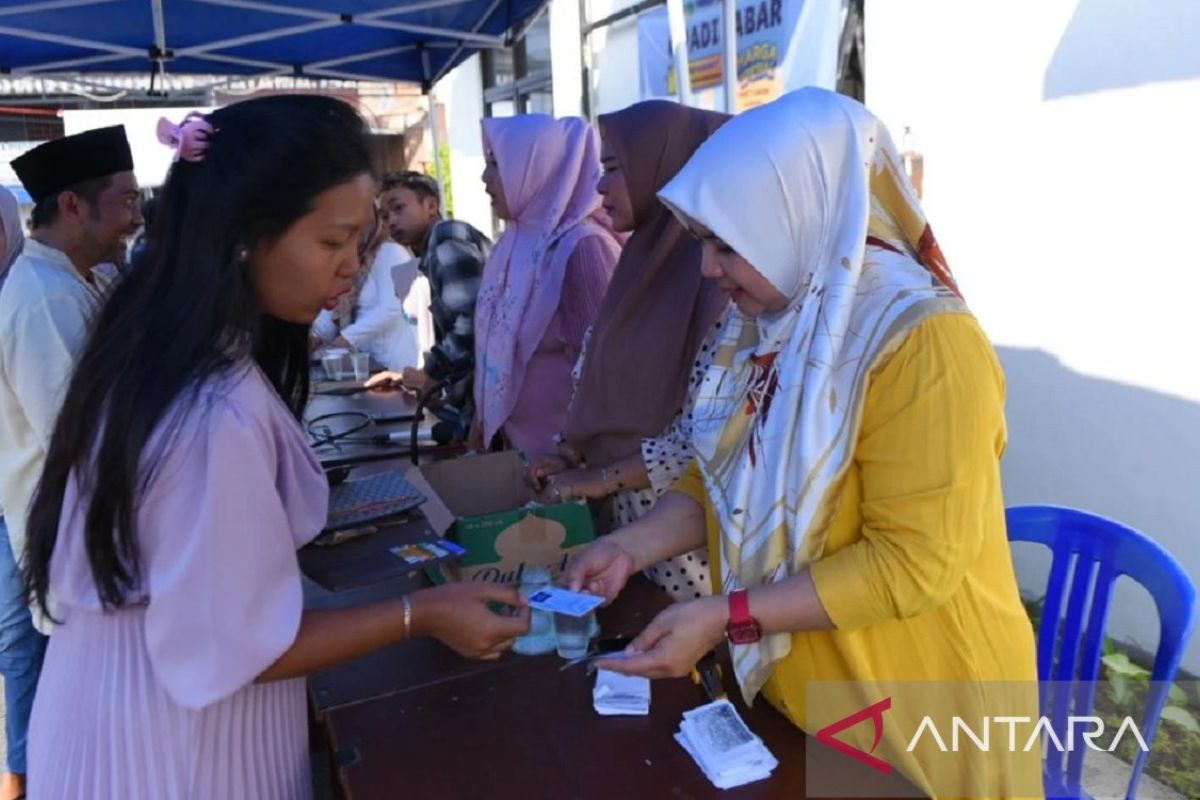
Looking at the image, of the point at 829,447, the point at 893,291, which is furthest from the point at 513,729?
the point at 893,291

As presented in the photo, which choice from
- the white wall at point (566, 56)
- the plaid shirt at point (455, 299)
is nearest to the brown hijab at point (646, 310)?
the plaid shirt at point (455, 299)

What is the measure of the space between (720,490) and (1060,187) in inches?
101

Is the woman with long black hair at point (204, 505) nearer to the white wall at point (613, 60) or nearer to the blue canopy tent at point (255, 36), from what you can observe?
the blue canopy tent at point (255, 36)

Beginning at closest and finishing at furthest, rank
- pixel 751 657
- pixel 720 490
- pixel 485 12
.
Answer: pixel 751 657
pixel 720 490
pixel 485 12

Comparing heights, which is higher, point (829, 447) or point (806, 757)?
point (829, 447)

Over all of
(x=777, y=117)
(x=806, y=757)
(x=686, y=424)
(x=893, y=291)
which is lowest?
(x=806, y=757)

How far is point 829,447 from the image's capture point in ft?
3.87

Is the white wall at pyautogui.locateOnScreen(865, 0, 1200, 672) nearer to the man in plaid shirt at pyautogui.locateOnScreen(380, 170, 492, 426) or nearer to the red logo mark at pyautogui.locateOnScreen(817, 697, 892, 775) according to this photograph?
the man in plaid shirt at pyautogui.locateOnScreen(380, 170, 492, 426)

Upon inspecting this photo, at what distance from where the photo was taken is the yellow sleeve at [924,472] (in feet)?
3.62

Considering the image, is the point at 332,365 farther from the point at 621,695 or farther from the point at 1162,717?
the point at 1162,717

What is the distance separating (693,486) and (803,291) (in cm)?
46

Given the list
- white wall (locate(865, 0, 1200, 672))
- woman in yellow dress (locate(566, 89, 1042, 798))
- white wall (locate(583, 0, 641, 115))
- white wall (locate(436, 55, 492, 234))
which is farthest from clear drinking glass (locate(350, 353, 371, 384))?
white wall (locate(436, 55, 492, 234))

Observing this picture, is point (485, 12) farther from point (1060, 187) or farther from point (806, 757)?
point (806, 757)

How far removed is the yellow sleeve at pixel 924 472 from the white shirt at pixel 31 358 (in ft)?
5.76
